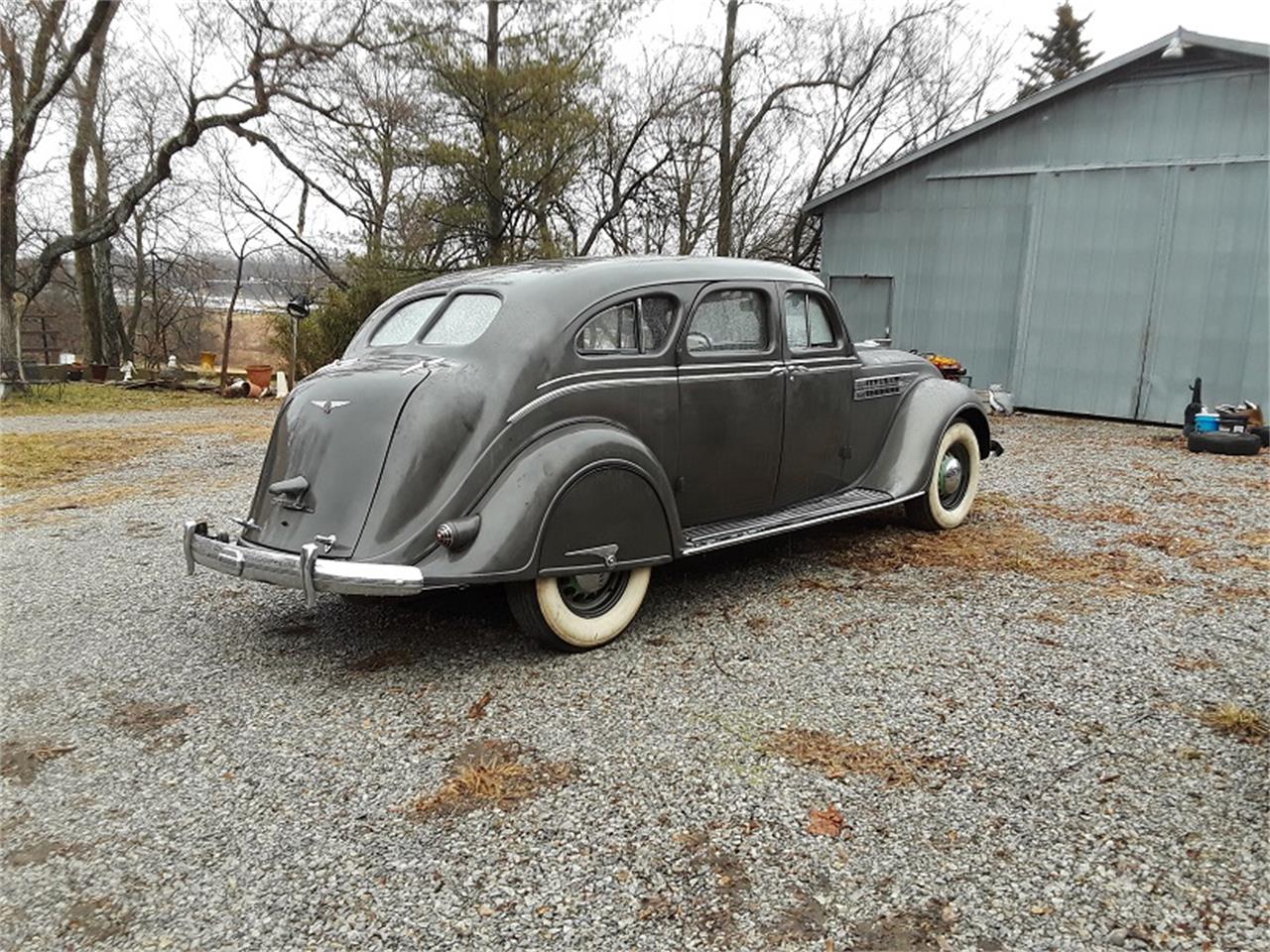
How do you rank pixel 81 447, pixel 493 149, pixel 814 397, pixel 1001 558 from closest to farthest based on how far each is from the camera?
pixel 814 397 < pixel 1001 558 < pixel 81 447 < pixel 493 149

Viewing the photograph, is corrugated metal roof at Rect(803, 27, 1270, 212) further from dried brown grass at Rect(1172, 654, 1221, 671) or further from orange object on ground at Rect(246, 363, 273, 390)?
orange object on ground at Rect(246, 363, 273, 390)

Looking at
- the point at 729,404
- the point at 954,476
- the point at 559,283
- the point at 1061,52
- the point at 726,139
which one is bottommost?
the point at 954,476

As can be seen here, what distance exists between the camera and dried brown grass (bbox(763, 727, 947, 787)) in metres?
2.79

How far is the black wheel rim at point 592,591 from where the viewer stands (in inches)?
150

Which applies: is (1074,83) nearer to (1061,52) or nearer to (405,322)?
(405,322)

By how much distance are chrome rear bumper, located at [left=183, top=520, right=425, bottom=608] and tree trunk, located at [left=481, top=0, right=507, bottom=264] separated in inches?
528

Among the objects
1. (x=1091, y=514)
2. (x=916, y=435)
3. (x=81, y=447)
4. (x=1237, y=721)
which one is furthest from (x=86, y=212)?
(x=1237, y=721)

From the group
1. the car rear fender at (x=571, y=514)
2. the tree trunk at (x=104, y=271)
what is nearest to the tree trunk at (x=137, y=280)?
the tree trunk at (x=104, y=271)

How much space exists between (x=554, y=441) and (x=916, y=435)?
293cm

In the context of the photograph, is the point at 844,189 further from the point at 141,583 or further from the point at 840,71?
the point at 141,583

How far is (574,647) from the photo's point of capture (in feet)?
12.4

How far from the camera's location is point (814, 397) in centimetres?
493

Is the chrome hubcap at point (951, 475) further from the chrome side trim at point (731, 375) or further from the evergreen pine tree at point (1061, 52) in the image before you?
the evergreen pine tree at point (1061, 52)

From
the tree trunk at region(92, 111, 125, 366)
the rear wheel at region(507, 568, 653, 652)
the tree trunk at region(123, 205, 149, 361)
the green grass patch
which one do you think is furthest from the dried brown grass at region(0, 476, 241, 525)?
the tree trunk at region(123, 205, 149, 361)
